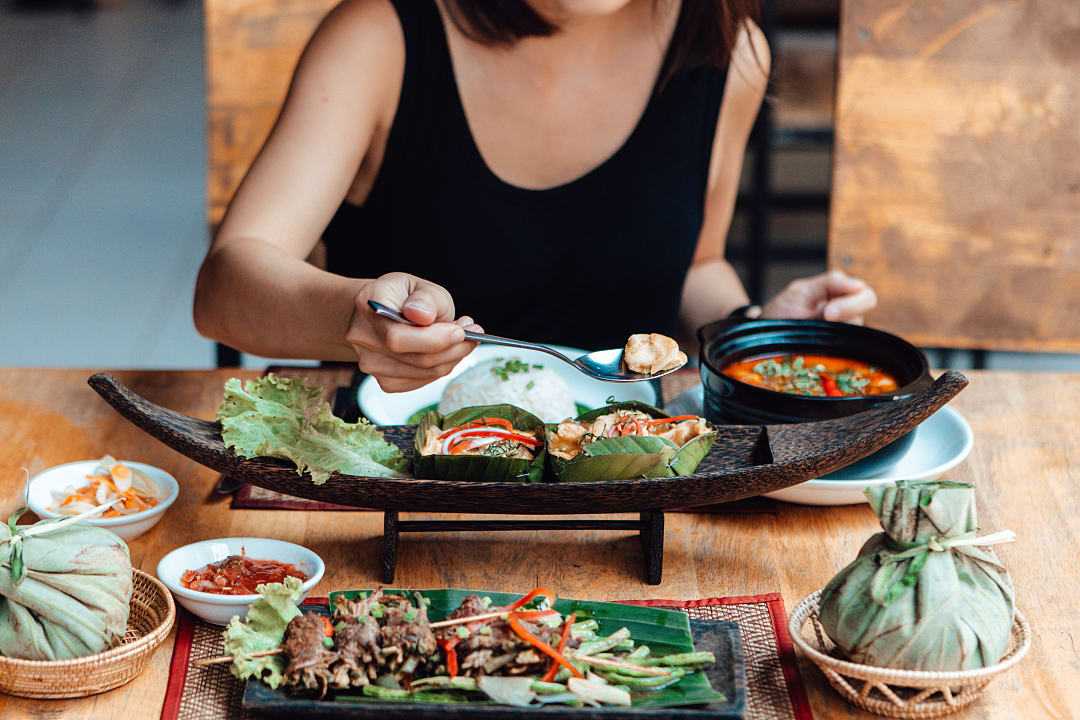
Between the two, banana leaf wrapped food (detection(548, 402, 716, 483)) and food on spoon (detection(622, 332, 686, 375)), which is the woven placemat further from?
food on spoon (detection(622, 332, 686, 375))

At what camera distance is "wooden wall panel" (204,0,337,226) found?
273cm

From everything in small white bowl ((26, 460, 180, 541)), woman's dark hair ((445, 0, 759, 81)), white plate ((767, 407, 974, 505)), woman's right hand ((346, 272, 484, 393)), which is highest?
woman's dark hair ((445, 0, 759, 81))

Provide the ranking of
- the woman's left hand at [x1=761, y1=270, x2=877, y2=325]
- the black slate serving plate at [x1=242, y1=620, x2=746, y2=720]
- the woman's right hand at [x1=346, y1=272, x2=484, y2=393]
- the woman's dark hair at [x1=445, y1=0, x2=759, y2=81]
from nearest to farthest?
1. the black slate serving plate at [x1=242, y1=620, x2=746, y2=720]
2. the woman's right hand at [x1=346, y1=272, x2=484, y2=393]
3. the woman's left hand at [x1=761, y1=270, x2=877, y2=325]
4. the woman's dark hair at [x1=445, y1=0, x2=759, y2=81]

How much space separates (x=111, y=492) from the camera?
1.48 metres

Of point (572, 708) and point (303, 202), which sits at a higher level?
point (303, 202)

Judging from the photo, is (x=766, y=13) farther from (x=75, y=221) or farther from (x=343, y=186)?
(x=75, y=221)

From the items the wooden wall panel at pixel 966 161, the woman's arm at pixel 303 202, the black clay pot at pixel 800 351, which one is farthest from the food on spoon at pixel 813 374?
the wooden wall panel at pixel 966 161

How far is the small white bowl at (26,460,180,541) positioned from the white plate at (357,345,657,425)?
32cm

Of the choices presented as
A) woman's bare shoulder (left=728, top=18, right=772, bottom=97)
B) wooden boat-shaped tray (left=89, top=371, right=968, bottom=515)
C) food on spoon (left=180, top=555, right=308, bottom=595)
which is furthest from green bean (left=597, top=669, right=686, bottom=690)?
woman's bare shoulder (left=728, top=18, right=772, bottom=97)

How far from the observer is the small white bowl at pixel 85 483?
55.2 inches

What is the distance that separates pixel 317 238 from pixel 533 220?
0.40m

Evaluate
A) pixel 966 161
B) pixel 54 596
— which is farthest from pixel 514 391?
pixel 966 161

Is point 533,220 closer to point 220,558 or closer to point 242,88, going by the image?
point 242,88

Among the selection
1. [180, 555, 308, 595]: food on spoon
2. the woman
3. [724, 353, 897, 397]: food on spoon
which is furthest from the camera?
the woman
